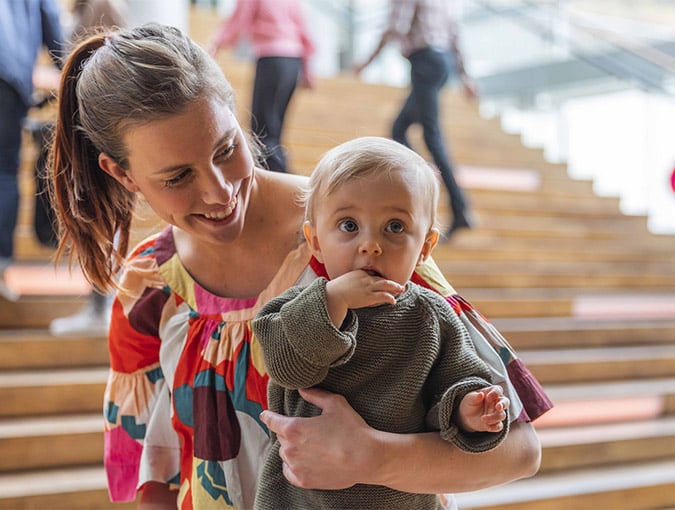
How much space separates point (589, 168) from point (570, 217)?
0.86 metres

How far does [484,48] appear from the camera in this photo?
7.91 meters

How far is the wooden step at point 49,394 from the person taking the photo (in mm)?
2879

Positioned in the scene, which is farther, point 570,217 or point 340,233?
point 570,217

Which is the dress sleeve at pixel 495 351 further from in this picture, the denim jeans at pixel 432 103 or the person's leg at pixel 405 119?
the person's leg at pixel 405 119

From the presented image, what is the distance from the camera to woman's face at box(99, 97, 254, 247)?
113cm

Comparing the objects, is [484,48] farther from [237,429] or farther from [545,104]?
[237,429]

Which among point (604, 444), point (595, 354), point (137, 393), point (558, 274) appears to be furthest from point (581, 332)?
point (137, 393)

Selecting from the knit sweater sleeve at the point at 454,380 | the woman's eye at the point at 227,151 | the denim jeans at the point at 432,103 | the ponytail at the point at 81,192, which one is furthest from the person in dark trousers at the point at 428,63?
the knit sweater sleeve at the point at 454,380

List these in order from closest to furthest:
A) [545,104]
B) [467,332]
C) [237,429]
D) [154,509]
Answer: [467,332], [237,429], [154,509], [545,104]

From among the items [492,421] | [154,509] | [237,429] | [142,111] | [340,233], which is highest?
[142,111]

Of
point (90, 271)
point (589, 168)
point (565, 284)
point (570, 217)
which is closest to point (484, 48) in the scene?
point (589, 168)

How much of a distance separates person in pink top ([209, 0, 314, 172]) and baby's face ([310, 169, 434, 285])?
8.44ft

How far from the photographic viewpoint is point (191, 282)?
1263 millimetres

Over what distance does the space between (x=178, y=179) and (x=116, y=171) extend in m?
0.16
